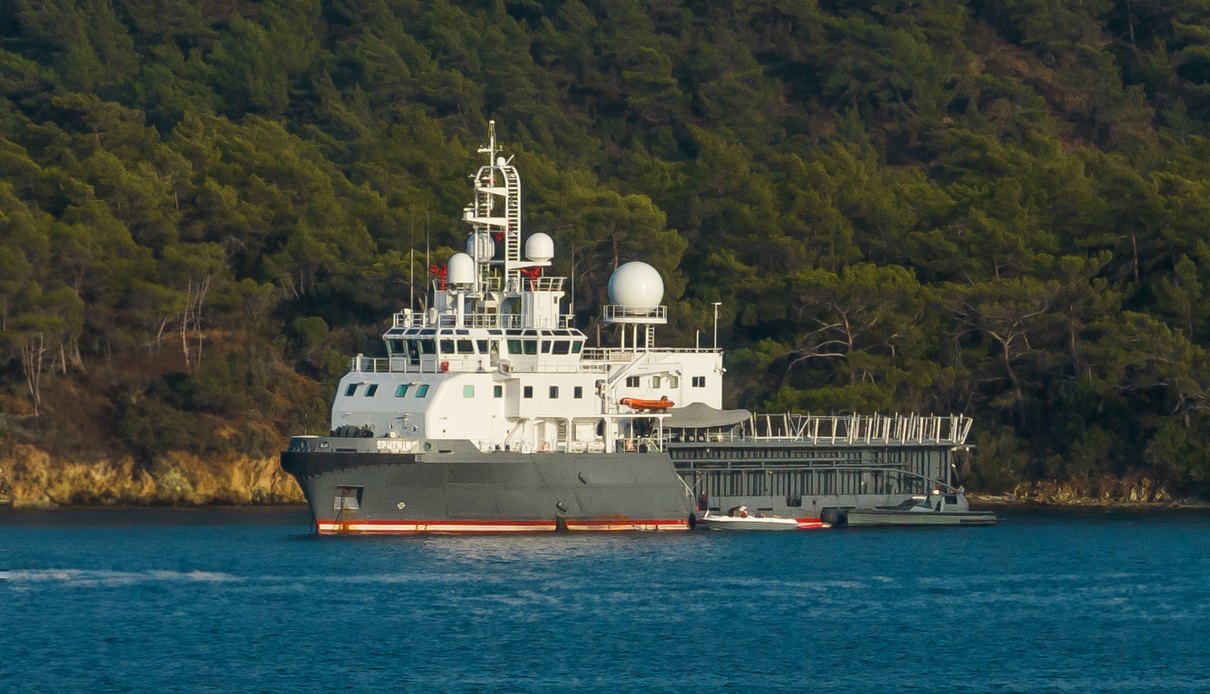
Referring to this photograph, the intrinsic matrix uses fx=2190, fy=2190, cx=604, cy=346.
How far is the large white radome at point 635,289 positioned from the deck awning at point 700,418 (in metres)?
3.11

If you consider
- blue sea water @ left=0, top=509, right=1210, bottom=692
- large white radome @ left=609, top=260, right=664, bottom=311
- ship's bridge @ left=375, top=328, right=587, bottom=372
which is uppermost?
large white radome @ left=609, top=260, right=664, bottom=311

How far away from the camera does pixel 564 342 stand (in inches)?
2264

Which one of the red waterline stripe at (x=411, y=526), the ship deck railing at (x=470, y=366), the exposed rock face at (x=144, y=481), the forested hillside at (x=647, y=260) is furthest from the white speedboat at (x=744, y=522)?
the exposed rock face at (x=144, y=481)

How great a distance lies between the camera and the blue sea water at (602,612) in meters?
38.7

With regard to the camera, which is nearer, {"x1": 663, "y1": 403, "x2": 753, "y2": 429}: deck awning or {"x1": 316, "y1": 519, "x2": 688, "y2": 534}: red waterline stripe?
{"x1": 316, "y1": 519, "x2": 688, "y2": 534}: red waterline stripe

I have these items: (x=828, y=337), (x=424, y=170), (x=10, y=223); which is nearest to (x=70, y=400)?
(x=10, y=223)

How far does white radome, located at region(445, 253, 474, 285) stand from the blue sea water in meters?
7.21

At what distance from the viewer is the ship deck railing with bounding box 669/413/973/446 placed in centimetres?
6094

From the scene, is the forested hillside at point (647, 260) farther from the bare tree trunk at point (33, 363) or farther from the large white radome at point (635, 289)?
the large white radome at point (635, 289)

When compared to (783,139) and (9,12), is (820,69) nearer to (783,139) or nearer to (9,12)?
(783,139)

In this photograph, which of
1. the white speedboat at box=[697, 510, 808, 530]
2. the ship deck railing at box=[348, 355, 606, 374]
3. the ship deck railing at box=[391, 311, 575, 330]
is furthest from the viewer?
the white speedboat at box=[697, 510, 808, 530]

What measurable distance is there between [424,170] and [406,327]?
30.0m

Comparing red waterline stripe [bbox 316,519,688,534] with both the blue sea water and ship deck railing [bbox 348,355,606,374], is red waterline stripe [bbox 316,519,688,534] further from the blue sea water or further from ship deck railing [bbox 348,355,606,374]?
ship deck railing [bbox 348,355,606,374]

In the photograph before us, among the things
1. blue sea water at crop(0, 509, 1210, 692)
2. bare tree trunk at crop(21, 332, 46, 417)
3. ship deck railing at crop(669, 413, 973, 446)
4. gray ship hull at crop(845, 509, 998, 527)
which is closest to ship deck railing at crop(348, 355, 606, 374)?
ship deck railing at crop(669, 413, 973, 446)
